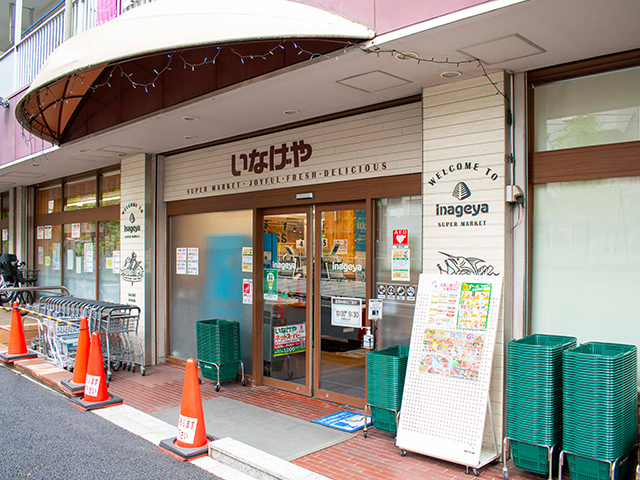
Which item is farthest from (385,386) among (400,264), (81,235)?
(81,235)

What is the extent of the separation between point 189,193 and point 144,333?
270cm

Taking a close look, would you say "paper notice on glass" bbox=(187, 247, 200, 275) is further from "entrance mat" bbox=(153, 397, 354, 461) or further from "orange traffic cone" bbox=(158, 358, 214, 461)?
"orange traffic cone" bbox=(158, 358, 214, 461)

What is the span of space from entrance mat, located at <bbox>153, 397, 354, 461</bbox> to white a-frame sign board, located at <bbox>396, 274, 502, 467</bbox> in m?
→ 0.95

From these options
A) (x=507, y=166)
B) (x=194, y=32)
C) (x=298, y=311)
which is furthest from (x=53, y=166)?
(x=507, y=166)

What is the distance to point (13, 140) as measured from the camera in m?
10.8

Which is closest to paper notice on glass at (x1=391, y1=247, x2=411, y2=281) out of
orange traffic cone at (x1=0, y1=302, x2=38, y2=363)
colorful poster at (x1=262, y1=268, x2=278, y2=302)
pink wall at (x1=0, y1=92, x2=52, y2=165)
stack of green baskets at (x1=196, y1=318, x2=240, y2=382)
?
colorful poster at (x1=262, y1=268, x2=278, y2=302)

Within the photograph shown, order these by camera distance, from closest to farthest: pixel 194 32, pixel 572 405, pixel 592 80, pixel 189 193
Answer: pixel 572 405
pixel 194 32
pixel 592 80
pixel 189 193

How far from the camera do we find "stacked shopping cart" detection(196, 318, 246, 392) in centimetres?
771

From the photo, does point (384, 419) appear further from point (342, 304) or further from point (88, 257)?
point (88, 257)

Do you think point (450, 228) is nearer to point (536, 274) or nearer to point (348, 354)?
point (536, 274)

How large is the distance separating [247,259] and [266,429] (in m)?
2.99

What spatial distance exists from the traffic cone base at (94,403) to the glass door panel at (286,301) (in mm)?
2136

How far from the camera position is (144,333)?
947 centimetres

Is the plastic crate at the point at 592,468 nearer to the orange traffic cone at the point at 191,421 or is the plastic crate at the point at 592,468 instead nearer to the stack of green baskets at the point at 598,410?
the stack of green baskets at the point at 598,410
